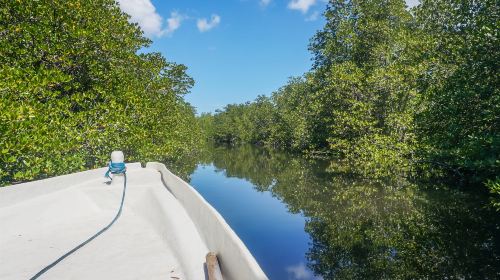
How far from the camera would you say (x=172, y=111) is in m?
26.0

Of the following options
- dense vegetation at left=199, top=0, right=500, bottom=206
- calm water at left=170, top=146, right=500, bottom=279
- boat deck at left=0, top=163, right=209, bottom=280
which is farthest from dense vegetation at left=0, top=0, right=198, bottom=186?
dense vegetation at left=199, top=0, right=500, bottom=206

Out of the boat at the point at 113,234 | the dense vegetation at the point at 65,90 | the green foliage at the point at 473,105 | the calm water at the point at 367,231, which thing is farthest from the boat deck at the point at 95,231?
the green foliage at the point at 473,105

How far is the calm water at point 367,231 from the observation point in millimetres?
9094

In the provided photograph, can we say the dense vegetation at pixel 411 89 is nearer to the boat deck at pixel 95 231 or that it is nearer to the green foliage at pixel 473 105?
the green foliage at pixel 473 105

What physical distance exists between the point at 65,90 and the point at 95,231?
8.53m

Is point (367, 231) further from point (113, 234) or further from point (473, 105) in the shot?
point (113, 234)

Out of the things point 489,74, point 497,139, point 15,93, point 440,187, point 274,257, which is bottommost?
point 274,257

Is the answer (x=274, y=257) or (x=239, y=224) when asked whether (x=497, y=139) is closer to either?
(x=274, y=257)

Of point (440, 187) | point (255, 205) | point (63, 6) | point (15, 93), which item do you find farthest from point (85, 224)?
point (440, 187)

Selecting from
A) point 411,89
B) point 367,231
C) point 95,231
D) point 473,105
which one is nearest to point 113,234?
point 95,231

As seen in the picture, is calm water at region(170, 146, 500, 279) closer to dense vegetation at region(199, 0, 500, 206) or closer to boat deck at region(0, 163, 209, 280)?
dense vegetation at region(199, 0, 500, 206)

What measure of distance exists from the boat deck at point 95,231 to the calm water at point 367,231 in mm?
4160

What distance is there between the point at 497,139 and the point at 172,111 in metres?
21.0

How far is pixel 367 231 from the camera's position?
1176cm
